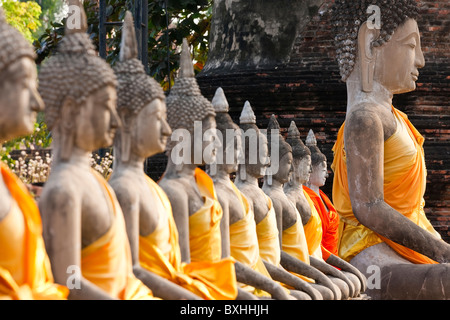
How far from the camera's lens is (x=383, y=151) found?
767cm

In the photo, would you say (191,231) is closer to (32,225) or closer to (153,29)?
(32,225)

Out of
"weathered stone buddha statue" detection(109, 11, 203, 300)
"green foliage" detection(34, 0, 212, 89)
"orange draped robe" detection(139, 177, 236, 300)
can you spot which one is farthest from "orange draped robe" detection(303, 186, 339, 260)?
"green foliage" detection(34, 0, 212, 89)

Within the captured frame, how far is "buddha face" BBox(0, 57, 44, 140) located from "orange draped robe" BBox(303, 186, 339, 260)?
4672 mm

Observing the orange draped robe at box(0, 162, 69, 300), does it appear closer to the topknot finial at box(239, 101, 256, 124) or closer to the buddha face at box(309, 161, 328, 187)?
the topknot finial at box(239, 101, 256, 124)

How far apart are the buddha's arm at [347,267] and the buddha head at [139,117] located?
117 inches

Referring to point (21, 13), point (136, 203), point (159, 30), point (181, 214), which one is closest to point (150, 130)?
point (136, 203)

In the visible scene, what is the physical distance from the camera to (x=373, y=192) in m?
7.58

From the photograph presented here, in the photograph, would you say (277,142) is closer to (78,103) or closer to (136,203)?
(136,203)

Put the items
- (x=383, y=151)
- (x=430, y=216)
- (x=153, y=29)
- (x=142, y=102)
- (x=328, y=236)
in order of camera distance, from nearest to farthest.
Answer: (x=142, y=102)
(x=383, y=151)
(x=328, y=236)
(x=430, y=216)
(x=153, y=29)

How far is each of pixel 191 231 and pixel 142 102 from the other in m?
0.85

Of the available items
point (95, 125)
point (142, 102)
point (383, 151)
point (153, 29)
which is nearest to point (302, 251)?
point (383, 151)

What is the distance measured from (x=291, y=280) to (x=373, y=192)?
1.53 meters

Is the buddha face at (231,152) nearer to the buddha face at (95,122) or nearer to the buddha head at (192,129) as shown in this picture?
the buddha head at (192,129)

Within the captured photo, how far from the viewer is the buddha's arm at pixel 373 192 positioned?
24.6 feet
